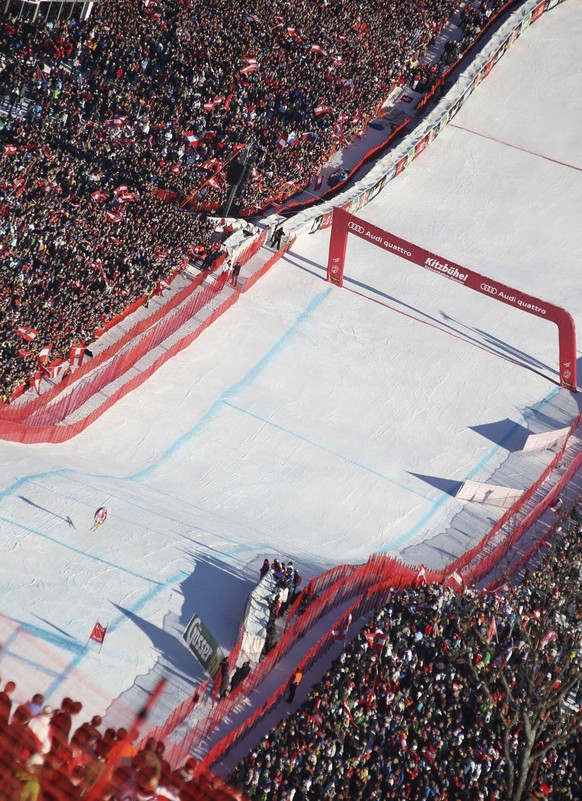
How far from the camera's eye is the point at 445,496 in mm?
30031

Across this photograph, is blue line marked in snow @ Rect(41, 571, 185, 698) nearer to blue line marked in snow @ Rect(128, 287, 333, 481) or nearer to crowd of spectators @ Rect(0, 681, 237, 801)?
crowd of spectators @ Rect(0, 681, 237, 801)

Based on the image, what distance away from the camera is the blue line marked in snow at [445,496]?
2781 cm

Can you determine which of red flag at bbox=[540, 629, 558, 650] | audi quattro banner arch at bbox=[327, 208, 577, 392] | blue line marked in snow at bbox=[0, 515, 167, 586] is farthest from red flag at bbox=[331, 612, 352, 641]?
audi quattro banner arch at bbox=[327, 208, 577, 392]

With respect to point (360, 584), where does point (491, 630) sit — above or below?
above

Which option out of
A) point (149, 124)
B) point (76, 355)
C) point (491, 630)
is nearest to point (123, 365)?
point (76, 355)

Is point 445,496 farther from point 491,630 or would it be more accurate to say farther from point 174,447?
point 491,630

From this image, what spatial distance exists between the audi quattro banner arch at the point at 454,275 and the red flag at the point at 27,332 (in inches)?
469

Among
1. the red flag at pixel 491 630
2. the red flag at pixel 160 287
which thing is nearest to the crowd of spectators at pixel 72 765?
the red flag at pixel 491 630

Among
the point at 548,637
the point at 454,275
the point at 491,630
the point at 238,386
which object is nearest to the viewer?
the point at 491,630

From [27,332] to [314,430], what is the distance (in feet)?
26.5

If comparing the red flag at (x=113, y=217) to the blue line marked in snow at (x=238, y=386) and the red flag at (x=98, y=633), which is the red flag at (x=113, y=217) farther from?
the red flag at (x=98, y=633)

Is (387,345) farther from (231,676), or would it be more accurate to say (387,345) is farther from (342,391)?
(231,676)

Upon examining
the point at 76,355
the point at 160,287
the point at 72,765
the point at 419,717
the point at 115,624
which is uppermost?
the point at 160,287

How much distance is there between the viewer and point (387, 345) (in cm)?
3500
